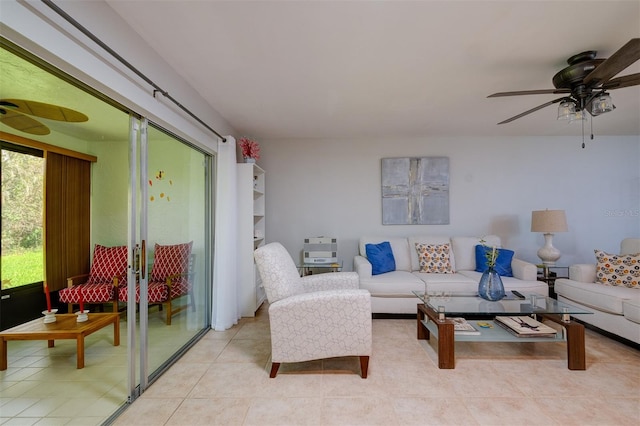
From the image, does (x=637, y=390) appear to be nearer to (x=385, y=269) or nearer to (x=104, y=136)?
(x=385, y=269)

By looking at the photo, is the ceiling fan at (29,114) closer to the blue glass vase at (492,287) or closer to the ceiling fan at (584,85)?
the ceiling fan at (584,85)

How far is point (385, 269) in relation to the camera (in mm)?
3615

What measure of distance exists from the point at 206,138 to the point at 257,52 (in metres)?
1.16

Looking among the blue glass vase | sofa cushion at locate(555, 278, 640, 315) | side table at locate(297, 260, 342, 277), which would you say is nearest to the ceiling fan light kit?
the blue glass vase

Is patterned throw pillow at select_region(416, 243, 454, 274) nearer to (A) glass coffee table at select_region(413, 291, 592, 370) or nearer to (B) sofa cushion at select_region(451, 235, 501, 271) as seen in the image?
(B) sofa cushion at select_region(451, 235, 501, 271)

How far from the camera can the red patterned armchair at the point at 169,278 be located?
7.22ft

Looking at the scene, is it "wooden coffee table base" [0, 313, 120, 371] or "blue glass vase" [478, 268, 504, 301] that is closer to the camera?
"wooden coffee table base" [0, 313, 120, 371]

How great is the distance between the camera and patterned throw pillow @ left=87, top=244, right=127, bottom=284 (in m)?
1.80

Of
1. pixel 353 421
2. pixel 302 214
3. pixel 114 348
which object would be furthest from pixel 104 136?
pixel 302 214

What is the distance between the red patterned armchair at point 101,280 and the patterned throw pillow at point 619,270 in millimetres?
4410

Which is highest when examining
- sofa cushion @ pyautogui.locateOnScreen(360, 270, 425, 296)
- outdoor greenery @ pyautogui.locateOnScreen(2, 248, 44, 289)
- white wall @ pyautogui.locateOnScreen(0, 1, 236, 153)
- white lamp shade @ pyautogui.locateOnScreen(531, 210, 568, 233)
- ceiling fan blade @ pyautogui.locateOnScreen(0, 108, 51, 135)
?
white wall @ pyautogui.locateOnScreen(0, 1, 236, 153)

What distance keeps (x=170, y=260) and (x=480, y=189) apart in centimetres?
416

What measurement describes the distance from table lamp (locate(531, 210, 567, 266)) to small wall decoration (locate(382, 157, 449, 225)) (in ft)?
3.54

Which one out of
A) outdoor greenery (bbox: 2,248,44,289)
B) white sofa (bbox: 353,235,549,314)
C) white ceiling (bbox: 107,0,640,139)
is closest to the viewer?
outdoor greenery (bbox: 2,248,44,289)
